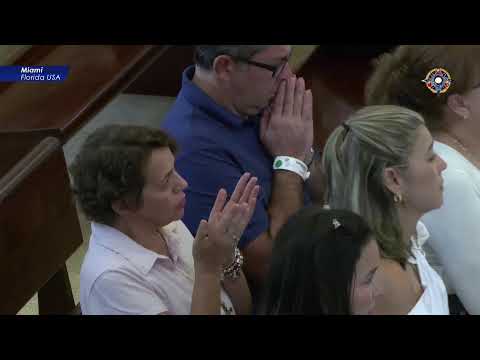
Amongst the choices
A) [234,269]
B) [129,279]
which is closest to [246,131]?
[234,269]

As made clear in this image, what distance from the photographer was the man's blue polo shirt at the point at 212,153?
130 centimetres

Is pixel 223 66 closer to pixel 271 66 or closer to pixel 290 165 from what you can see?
pixel 271 66

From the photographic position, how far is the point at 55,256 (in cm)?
150

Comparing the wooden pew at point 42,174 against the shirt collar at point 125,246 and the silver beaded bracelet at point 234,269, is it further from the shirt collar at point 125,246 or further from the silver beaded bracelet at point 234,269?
the silver beaded bracelet at point 234,269

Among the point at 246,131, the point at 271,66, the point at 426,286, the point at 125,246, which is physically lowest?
the point at 426,286

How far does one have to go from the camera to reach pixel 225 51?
1.34 m

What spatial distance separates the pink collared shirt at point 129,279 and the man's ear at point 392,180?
0.33m

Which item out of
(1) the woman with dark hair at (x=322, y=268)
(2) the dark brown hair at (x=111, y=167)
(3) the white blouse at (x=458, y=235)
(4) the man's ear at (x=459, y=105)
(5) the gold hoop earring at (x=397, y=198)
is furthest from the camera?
(4) the man's ear at (x=459, y=105)

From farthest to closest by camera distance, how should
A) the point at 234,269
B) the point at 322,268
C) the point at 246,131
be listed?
the point at 246,131 < the point at 234,269 < the point at 322,268

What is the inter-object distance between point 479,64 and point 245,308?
0.66m

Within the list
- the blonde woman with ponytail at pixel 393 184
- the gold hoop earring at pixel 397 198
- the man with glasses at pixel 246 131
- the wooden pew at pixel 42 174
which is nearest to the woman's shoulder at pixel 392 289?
the blonde woman with ponytail at pixel 393 184

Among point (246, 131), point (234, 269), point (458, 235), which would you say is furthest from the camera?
point (246, 131)

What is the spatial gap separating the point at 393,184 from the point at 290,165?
0.88ft
